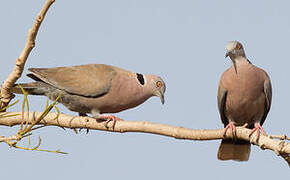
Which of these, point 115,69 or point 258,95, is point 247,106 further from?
point 115,69

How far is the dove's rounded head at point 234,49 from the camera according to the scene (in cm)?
557

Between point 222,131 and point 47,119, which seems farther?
point 47,119

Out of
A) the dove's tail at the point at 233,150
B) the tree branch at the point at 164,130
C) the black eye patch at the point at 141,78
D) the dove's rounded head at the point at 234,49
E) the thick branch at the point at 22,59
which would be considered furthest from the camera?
the dove's tail at the point at 233,150

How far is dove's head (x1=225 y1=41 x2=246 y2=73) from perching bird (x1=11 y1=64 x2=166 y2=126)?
90cm

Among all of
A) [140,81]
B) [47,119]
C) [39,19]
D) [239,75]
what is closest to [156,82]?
[140,81]

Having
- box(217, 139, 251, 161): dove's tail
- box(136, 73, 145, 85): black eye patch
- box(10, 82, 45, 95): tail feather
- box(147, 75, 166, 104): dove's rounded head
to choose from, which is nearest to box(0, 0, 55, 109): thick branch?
box(10, 82, 45, 95): tail feather

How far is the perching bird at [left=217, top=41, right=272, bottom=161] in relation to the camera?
552 centimetres

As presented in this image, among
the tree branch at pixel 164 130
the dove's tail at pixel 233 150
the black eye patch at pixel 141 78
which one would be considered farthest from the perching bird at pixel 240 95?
the tree branch at pixel 164 130

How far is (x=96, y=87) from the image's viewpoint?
543 cm

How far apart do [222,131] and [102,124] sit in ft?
3.97

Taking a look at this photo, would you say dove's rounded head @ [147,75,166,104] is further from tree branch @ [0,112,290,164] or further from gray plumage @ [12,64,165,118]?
tree branch @ [0,112,290,164]

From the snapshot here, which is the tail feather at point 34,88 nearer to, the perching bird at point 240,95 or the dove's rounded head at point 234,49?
the perching bird at point 240,95

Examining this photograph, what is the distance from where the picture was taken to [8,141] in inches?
119

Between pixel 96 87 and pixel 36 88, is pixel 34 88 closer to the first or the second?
pixel 36 88
